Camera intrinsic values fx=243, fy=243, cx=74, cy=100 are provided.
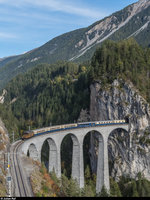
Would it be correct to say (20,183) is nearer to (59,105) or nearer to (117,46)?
(117,46)

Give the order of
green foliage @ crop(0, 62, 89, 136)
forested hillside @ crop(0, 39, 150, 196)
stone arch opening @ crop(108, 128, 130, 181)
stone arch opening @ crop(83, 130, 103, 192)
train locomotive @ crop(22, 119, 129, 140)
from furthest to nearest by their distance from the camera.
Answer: green foliage @ crop(0, 62, 89, 136), forested hillside @ crop(0, 39, 150, 196), stone arch opening @ crop(83, 130, 103, 192), stone arch opening @ crop(108, 128, 130, 181), train locomotive @ crop(22, 119, 129, 140)

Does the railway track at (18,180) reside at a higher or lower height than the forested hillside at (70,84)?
lower

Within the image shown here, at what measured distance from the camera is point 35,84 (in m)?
180

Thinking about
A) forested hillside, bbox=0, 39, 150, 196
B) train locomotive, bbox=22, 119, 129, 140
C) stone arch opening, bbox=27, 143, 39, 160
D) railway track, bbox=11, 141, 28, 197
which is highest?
forested hillside, bbox=0, 39, 150, 196

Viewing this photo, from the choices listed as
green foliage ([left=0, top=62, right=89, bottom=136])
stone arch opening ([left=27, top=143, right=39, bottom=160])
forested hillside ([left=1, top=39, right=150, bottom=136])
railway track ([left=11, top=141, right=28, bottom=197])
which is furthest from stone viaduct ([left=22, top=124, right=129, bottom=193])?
green foliage ([left=0, top=62, right=89, bottom=136])

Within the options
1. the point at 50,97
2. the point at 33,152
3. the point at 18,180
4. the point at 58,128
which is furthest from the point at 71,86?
the point at 18,180

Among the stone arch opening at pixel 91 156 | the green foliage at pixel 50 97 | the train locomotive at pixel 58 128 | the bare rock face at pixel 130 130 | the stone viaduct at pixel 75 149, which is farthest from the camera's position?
the green foliage at pixel 50 97

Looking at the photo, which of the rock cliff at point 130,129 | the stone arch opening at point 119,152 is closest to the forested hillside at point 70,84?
the rock cliff at point 130,129

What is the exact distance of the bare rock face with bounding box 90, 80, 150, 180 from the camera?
76125 mm

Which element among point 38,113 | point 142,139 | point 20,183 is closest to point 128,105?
point 142,139

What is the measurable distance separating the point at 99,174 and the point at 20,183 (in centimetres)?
3657

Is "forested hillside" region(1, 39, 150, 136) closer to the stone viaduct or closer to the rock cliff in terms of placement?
the rock cliff

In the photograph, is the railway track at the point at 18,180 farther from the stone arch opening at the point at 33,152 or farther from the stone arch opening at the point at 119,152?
the stone arch opening at the point at 119,152

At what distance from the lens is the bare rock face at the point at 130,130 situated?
7612 cm
